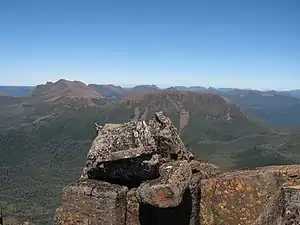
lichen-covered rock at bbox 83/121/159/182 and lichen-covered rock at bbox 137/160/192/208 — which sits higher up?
lichen-covered rock at bbox 83/121/159/182

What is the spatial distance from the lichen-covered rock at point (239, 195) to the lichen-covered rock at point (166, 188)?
1.02 meters

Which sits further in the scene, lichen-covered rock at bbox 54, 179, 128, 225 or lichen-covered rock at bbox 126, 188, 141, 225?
lichen-covered rock at bbox 126, 188, 141, 225

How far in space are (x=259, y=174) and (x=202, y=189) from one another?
1.99 meters

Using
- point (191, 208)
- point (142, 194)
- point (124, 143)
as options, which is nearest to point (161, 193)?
point (142, 194)

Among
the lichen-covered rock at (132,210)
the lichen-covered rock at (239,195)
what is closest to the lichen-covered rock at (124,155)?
the lichen-covered rock at (132,210)

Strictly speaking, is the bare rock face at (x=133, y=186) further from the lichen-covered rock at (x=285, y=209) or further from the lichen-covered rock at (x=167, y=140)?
the lichen-covered rock at (x=285, y=209)

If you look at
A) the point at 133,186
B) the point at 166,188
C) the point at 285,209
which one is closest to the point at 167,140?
the point at 133,186

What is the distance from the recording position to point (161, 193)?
12414 millimetres

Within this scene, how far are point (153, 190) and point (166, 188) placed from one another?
16.0 inches

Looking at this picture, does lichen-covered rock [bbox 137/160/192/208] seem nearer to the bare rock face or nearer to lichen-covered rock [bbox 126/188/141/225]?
the bare rock face

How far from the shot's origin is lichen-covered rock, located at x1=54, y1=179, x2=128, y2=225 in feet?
43.0

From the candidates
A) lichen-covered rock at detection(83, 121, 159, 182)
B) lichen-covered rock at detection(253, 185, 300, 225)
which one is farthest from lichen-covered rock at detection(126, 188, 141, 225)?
lichen-covered rock at detection(253, 185, 300, 225)

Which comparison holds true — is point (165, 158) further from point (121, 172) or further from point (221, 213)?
point (221, 213)

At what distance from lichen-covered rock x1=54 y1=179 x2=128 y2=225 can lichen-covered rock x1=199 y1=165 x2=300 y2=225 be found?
2.82 metres
